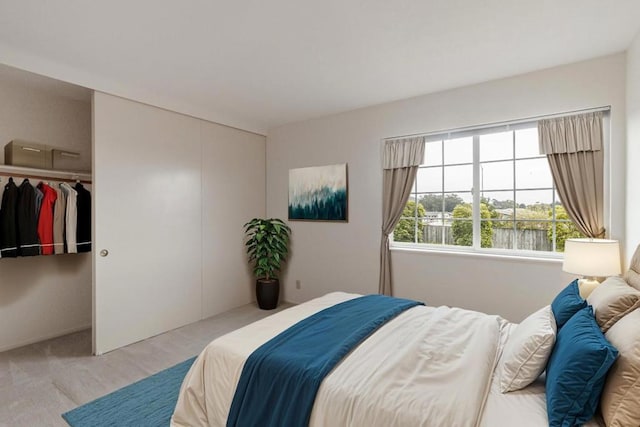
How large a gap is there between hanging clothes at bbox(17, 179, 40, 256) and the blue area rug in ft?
5.36

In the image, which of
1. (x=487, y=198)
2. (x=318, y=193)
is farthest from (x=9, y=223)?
(x=487, y=198)

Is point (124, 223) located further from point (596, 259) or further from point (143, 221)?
point (596, 259)

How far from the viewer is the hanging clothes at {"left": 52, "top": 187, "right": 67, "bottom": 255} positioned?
321cm

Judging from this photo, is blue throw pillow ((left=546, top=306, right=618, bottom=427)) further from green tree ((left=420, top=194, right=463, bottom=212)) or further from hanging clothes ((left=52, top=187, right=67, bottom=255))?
hanging clothes ((left=52, top=187, right=67, bottom=255))

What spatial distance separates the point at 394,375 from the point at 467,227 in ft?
8.02

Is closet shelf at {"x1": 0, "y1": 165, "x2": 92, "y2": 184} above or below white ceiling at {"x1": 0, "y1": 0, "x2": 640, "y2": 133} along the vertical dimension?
below

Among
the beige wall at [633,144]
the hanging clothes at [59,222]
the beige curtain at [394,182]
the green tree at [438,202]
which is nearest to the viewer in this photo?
the beige wall at [633,144]

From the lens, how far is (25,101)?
325 cm

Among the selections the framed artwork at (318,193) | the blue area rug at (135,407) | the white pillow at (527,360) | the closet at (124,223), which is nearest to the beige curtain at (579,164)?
the white pillow at (527,360)

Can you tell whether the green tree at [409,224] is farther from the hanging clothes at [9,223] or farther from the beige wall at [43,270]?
the hanging clothes at [9,223]

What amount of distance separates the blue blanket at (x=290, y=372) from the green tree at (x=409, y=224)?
6.63 feet

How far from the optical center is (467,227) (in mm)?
3506

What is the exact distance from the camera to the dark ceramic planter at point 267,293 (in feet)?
14.4

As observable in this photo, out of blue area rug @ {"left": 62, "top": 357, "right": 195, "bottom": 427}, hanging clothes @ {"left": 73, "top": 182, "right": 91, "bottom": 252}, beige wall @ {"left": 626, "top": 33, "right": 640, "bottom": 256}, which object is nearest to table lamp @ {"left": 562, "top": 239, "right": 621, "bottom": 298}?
beige wall @ {"left": 626, "top": 33, "right": 640, "bottom": 256}
